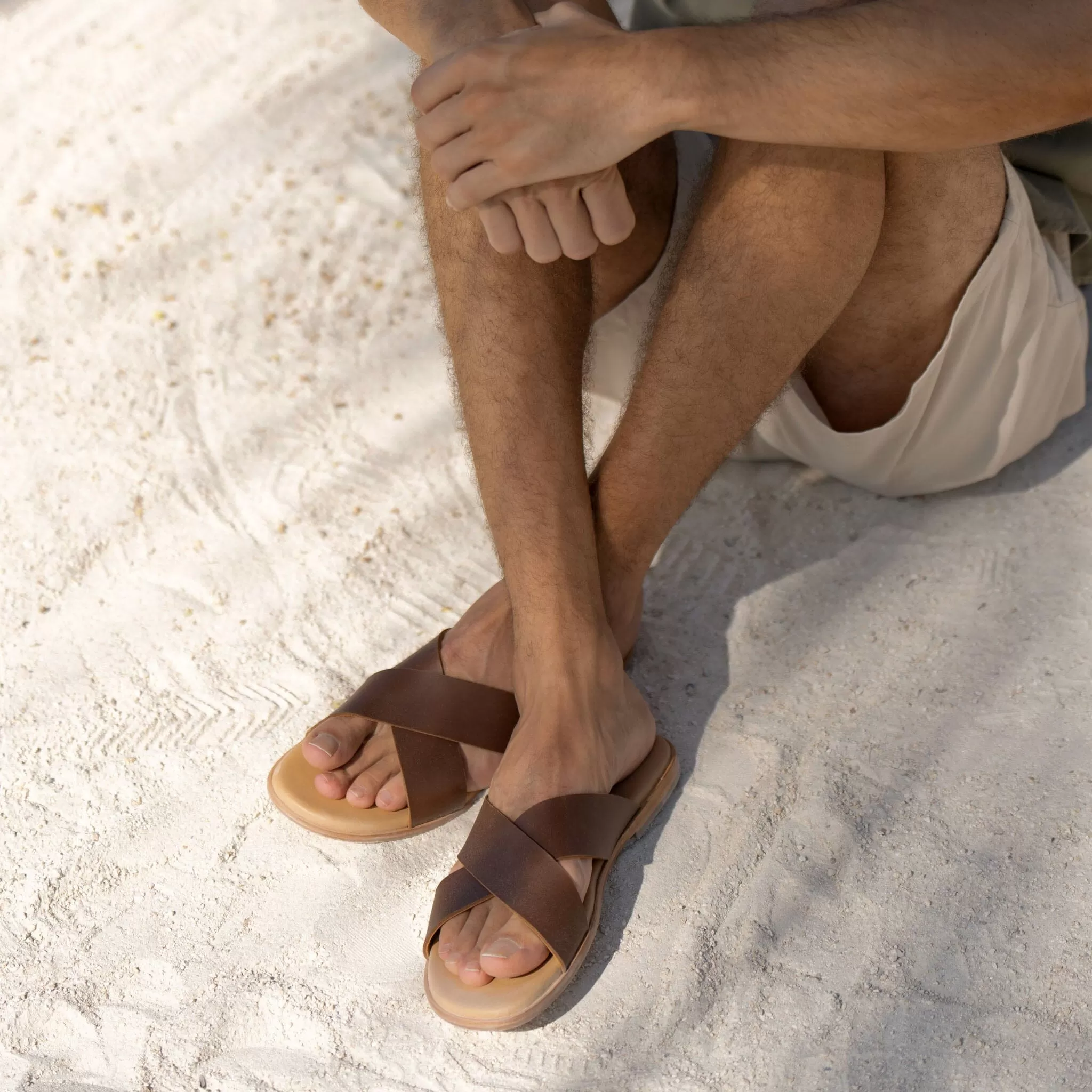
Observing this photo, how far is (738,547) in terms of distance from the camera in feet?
5.41

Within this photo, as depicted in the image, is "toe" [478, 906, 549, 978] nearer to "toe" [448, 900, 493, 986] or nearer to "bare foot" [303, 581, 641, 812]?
"toe" [448, 900, 493, 986]

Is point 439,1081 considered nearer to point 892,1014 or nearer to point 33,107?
point 892,1014

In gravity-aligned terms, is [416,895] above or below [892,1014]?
above

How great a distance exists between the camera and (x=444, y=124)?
1162mm

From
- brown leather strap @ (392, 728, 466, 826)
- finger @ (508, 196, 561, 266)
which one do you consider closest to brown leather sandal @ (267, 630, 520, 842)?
brown leather strap @ (392, 728, 466, 826)

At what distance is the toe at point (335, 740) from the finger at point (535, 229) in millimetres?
543

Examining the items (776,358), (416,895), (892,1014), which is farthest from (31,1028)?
(776,358)

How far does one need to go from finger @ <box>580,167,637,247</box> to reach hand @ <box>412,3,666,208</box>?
2 centimetres

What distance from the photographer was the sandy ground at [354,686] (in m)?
1.12

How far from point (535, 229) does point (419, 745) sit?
56 centimetres

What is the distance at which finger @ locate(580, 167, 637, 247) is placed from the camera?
1.18 meters

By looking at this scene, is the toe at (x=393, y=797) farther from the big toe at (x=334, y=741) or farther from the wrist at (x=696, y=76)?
the wrist at (x=696, y=76)

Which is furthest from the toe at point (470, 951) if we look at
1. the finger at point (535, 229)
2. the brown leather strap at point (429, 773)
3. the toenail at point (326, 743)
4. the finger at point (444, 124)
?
the finger at point (444, 124)

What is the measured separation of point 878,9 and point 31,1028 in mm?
1281
